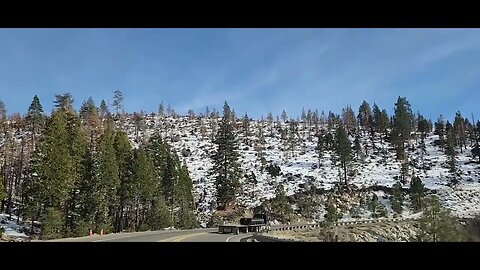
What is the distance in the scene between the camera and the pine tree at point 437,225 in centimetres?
1516

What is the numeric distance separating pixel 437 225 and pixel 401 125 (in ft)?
233

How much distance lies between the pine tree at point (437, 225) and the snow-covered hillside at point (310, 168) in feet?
108

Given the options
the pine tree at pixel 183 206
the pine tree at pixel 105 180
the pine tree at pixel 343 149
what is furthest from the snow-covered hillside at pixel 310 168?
the pine tree at pixel 105 180

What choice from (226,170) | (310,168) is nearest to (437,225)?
(226,170)

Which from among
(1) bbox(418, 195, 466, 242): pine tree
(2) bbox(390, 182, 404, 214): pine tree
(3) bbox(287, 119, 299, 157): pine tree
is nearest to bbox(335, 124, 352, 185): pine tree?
(2) bbox(390, 182, 404, 214): pine tree

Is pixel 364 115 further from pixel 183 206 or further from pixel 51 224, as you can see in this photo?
pixel 51 224

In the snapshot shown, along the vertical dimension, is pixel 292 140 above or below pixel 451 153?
above

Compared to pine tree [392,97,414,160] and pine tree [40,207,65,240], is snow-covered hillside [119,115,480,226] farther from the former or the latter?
pine tree [40,207,65,240]

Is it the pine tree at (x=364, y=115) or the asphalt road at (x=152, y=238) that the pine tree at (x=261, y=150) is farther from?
the asphalt road at (x=152, y=238)

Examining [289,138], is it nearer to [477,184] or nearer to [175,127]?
[175,127]

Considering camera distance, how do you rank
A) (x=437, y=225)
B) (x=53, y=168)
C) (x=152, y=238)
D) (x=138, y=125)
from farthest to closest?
(x=138, y=125) → (x=53, y=168) → (x=152, y=238) → (x=437, y=225)

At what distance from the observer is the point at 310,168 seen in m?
85.0
